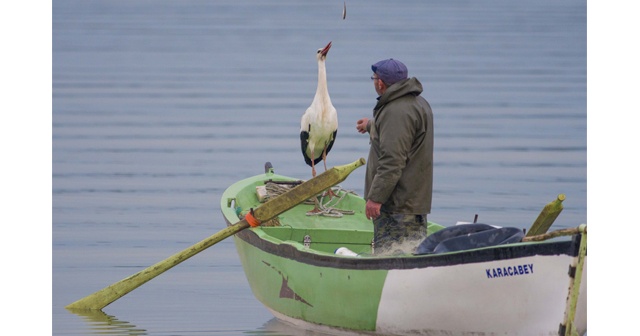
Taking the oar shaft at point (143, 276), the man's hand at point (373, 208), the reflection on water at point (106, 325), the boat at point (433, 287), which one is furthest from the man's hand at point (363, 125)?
the reflection on water at point (106, 325)

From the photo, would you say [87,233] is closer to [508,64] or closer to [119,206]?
[119,206]

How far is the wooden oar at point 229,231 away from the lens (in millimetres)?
9734

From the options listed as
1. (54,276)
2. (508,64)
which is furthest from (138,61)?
(54,276)

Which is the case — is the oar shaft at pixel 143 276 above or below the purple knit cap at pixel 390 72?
below

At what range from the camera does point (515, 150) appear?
17438mm

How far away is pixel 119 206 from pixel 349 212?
11.5ft

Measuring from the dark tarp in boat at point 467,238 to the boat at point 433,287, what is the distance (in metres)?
0.01

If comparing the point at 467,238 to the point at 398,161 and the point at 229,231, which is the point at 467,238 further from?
the point at 229,231

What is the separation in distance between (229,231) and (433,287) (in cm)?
197

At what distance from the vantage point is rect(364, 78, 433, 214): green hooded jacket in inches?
357

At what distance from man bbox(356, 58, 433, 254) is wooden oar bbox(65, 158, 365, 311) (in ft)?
1.37

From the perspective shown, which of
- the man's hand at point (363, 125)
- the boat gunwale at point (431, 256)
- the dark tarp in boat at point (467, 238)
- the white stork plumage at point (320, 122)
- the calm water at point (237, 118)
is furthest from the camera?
the white stork plumage at point (320, 122)

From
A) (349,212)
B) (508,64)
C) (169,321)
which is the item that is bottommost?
(169,321)

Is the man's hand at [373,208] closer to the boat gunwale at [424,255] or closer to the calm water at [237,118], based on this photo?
the boat gunwale at [424,255]
